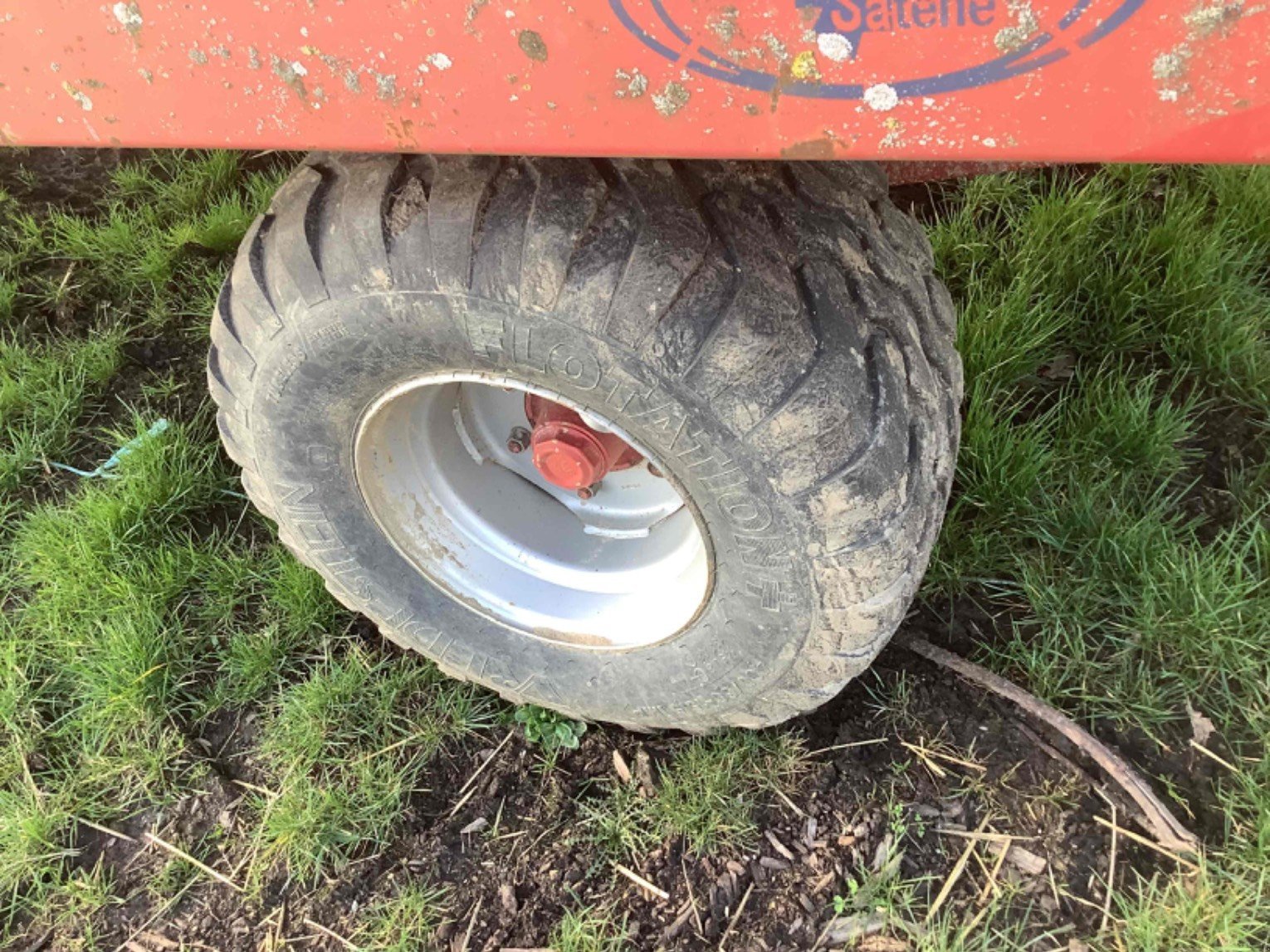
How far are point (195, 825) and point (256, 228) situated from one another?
45.6 inches

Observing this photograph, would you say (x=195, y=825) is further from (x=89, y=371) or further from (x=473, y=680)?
(x=89, y=371)

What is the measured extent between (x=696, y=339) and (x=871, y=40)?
1.52 ft

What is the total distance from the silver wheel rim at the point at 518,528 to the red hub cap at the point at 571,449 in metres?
0.09

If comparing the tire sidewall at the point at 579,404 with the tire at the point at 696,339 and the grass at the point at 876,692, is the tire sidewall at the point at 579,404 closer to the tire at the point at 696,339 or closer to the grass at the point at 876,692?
the tire at the point at 696,339

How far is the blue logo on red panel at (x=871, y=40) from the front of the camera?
0.70 metres

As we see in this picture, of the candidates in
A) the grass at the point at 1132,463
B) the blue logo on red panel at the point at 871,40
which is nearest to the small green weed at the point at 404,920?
the grass at the point at 1132,463

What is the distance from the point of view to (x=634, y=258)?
1130mm

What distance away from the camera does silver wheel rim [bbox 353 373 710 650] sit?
161cm

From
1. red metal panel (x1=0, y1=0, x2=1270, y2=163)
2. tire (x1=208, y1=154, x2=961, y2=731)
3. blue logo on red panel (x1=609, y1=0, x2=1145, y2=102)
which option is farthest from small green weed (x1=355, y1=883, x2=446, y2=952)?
blue logo on red panel (x1=609, y1=0, x2=1145, y2=102)

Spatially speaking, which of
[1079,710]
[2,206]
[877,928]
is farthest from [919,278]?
[2,206]

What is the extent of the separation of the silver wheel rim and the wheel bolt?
0.02m

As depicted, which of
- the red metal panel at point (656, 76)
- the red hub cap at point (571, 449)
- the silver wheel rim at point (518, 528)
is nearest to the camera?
the red metal panel at point (656, 76)

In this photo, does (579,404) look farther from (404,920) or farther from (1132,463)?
(1132,463)

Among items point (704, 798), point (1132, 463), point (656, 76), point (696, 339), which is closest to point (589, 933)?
point (704, 798)
